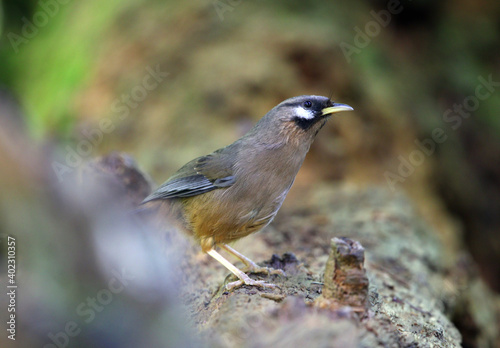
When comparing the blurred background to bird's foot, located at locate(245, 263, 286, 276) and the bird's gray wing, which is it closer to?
the bird's gray wing

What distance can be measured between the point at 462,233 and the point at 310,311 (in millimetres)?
6061

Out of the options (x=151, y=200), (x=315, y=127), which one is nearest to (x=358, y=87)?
(x=315, y=127)

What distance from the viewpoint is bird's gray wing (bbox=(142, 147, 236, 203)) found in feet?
14.6

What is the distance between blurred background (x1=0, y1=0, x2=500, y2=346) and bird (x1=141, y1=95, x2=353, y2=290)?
2.02m

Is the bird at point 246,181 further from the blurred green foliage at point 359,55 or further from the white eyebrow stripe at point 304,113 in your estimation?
the blurred green foliage at point 359,55

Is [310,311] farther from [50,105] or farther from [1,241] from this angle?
[50,105]

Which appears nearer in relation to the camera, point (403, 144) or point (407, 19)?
point (403, 144)

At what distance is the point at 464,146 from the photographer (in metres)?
8.46

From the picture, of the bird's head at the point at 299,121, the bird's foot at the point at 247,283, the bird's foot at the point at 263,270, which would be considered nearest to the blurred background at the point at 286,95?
the bird's head at the point at 299,121

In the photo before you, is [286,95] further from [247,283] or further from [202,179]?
[247,283]

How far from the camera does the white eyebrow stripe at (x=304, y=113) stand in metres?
4.44

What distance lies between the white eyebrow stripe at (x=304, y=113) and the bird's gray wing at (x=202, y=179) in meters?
0.68

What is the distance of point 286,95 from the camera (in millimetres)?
7367

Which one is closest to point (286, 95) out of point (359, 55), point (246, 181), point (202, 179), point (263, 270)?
point (359, 55)
